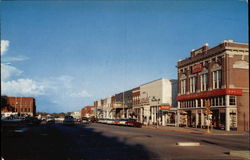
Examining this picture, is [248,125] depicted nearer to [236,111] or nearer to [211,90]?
[236,111]

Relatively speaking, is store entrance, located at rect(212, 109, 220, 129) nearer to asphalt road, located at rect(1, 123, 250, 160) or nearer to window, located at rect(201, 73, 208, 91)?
window, located at rect(201, 73, 208, 91)

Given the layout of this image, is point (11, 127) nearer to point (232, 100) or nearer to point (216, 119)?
point (232, 100)

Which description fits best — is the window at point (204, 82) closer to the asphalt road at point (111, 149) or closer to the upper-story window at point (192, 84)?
the upper-story window at point (192, 84)

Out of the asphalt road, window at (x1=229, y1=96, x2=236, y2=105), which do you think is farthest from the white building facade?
the asphalt road

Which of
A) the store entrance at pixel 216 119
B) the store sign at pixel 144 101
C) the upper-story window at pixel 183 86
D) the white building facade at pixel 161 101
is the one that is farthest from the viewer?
the store sign at pixel 144 101

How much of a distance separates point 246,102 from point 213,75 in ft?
22.6

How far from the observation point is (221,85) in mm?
47812

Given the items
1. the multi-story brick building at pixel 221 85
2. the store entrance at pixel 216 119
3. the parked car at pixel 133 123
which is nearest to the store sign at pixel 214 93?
the multi-story brick building at pixel 221 85

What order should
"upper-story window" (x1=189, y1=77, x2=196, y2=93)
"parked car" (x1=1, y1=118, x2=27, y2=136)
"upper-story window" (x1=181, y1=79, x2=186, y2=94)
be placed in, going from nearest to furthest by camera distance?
"parked car" (x1=1, y1=118, x2=27, y2=136) < "upper-story window" (x1=189, y1=77, x2=196, y2=93) < "upper-story window" (x1=181, y1=79, x2=186, y2=94)

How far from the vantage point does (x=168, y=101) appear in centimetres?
7106

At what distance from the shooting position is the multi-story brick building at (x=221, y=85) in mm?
45688

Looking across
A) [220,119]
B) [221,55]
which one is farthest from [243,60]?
[220,119]

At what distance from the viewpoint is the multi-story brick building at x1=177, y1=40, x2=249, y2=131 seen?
4569 centimetres

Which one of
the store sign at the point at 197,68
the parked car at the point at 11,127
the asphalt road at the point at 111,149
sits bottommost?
the asphalt road at the point at 111,149
